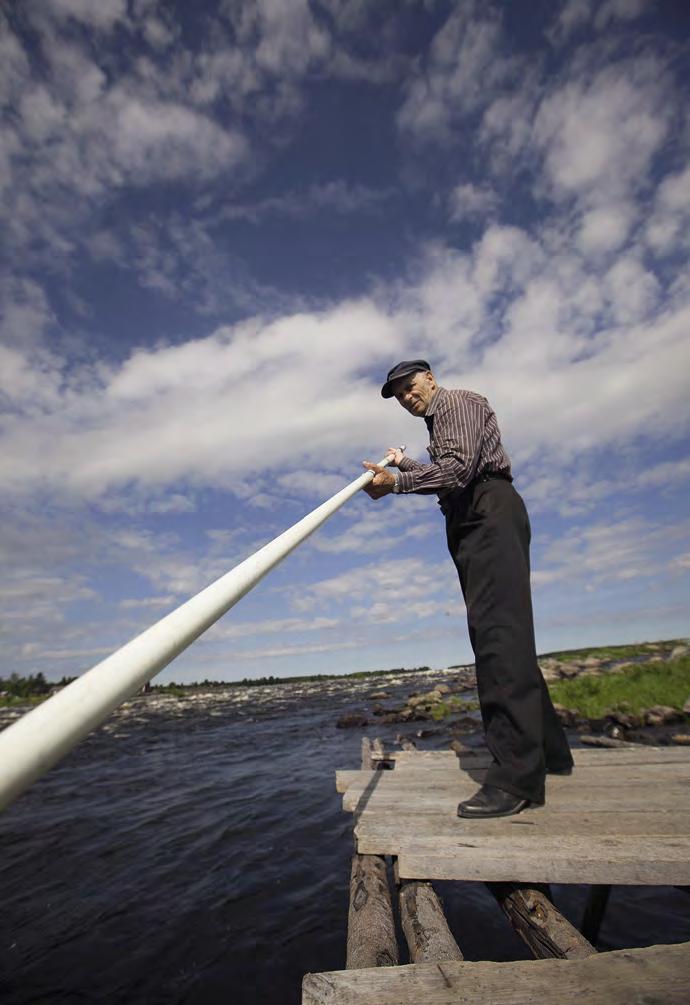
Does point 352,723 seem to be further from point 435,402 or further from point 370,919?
point 435,402

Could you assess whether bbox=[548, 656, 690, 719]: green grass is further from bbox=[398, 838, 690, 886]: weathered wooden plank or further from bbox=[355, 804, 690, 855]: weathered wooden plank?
bbox=[398, 838, 690, 886]: weathered wooden plank

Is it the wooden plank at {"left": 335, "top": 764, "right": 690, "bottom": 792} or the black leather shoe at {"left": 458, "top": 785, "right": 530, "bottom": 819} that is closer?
the black leather shoe at {"left": 458, "top": 785, "right": 530, "bottom": 819}

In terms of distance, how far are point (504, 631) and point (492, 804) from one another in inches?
45.0

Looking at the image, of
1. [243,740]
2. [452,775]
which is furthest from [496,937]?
[243,740]

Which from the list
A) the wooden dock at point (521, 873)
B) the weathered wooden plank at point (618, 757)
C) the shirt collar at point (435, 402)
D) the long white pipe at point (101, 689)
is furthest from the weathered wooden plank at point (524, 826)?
the shirt collar at point (435, 402)

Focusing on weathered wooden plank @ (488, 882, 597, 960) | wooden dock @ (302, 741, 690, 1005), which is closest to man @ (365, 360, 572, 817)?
wooden dock @ (302, 741, 690, 1005)

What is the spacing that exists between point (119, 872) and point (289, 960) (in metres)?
3.15

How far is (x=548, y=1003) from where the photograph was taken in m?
1.74

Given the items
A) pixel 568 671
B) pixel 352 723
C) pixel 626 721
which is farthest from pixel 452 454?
pixel 568 671

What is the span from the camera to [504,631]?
3.64 meters

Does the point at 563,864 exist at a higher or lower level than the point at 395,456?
lower

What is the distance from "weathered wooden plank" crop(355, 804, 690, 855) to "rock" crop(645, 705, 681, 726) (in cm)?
1076

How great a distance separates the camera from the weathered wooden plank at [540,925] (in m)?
2.40

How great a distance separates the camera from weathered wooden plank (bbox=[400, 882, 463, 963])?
2.51 m
